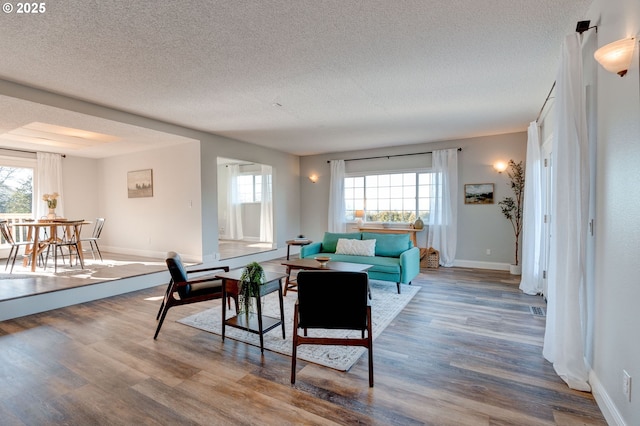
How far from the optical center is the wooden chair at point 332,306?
2221 millimetres

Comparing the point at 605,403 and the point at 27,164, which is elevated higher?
the point at 27,164

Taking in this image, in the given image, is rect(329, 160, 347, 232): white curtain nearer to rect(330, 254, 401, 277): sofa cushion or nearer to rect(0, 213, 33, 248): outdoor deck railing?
rect(330, 254, 401, 277): sofa cushion

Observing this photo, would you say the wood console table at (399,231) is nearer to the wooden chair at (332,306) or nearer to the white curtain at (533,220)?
the white curtain at (533,220)

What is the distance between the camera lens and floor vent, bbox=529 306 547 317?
11.7 ft

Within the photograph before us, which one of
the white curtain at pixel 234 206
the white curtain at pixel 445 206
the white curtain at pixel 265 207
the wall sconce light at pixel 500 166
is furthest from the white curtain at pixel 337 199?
the white curtain at pixel 234 206

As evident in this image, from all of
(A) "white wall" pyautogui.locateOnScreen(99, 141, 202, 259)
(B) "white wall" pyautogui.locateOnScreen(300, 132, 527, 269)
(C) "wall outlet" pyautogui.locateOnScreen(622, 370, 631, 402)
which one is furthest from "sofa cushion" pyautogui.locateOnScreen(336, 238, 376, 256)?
(C) "wall outlet" pyautogui.locateOnScreen(622, 370, 631, 402)

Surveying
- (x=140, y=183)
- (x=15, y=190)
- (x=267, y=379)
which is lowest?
(x=267, y=379)

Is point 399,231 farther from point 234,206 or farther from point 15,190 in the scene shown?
point 15,190

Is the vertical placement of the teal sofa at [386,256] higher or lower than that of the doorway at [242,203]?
lower

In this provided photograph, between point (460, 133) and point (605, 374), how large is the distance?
489 centimetres

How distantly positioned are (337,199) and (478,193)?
3185 mm

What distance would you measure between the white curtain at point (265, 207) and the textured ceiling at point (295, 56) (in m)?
4.48

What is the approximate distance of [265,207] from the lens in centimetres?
941

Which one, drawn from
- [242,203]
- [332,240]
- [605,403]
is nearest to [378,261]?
[332,240]
